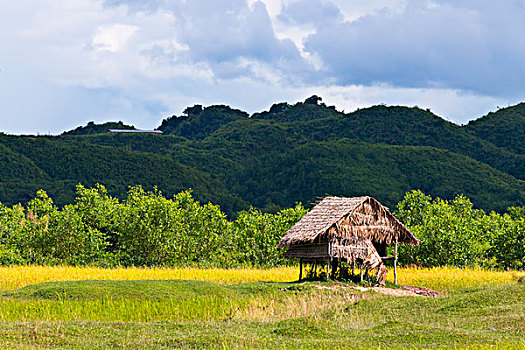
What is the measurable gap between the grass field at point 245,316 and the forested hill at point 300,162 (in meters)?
39.4

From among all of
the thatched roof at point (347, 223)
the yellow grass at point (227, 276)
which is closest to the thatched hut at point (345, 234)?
the thatched roof at point (347, 223)

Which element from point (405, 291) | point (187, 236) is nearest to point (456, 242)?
point (405, 291)

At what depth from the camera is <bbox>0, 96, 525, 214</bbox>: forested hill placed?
66.3 meters

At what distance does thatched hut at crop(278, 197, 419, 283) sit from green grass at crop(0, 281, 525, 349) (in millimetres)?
1511

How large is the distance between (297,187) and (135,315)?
56.2 m

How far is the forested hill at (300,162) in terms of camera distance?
66.3m

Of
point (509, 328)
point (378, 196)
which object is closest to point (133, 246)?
point (509, 328)

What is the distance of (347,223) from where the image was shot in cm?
2164

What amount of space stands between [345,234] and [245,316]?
6700 millimetres

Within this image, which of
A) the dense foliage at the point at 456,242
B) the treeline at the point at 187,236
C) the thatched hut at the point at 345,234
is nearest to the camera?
the thatched hut at the point at 345,234

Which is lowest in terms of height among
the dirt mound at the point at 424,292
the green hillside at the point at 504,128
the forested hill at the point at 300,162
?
the dirt mound at the point at 424,292

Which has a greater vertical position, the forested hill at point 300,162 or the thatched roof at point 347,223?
A: the forested hill at point 300,162

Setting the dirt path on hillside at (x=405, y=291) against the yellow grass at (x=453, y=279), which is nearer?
the dirt path on hillside at (x=405, y=291)

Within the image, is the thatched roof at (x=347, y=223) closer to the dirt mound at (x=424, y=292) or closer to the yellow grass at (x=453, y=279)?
the yellow grass at (x=453, y=279)
